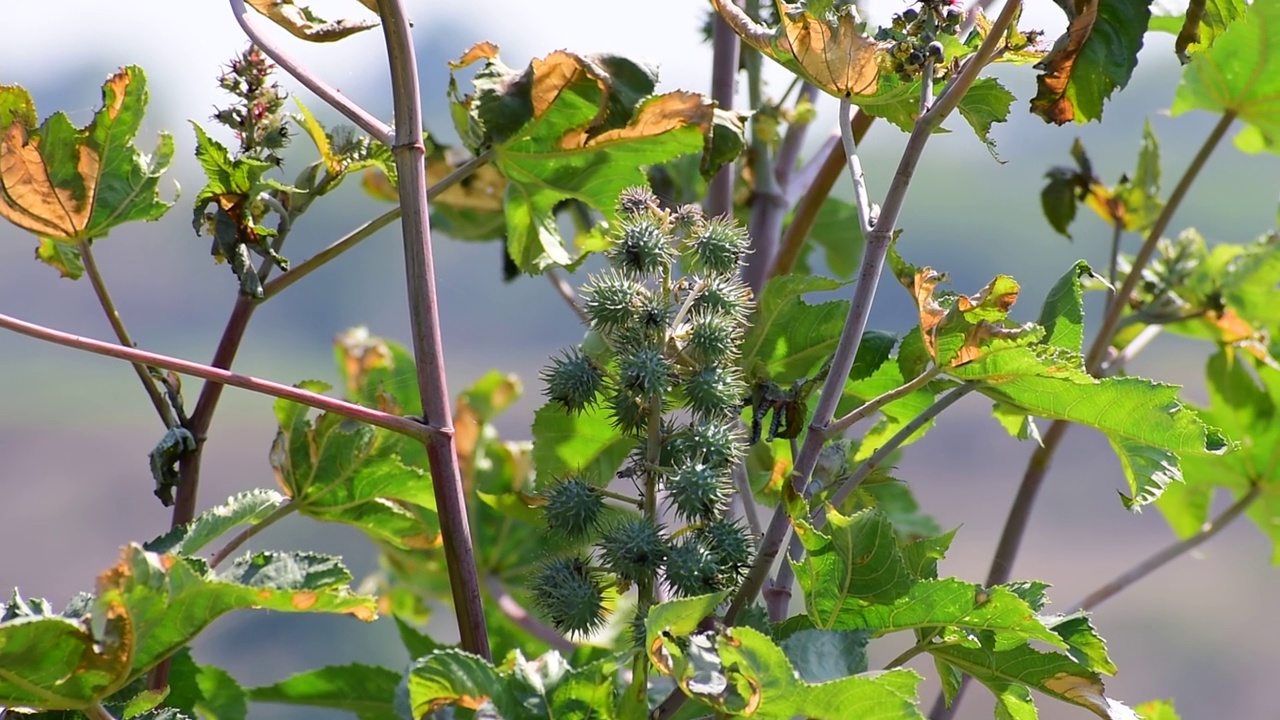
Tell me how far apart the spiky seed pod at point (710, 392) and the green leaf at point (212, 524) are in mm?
405

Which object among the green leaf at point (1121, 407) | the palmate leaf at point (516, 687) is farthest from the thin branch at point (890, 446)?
the palmate leaf at point (516, 687)

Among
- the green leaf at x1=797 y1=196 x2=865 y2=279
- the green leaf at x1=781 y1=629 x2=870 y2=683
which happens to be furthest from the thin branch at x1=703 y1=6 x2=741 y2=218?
the green leaf at x1=781 y1=629 x2=870 y2=683

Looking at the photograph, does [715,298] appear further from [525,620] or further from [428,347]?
[525,620]

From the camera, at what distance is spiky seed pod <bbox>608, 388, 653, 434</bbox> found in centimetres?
97

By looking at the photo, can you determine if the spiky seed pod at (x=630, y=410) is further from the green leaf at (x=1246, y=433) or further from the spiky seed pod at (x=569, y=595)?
the green leaf at (x=1246, y=433)

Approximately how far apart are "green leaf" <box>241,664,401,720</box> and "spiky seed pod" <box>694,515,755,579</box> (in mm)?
825

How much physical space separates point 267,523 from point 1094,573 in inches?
994

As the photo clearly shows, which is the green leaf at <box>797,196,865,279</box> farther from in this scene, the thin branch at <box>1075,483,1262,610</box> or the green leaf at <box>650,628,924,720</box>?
the green leaf at <box>650,628,924,720</box>

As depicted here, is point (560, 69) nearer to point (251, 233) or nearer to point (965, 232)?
point (251, 233)

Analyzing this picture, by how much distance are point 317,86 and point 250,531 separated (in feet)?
1.44

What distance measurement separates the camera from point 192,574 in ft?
2.71

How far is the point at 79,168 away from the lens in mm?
1136

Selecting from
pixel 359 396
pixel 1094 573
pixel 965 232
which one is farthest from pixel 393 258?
pixel 359 396

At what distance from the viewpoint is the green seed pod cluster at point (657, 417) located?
0.96 meters
